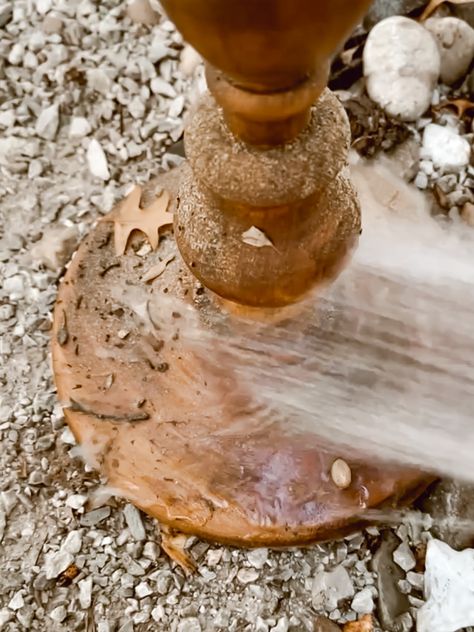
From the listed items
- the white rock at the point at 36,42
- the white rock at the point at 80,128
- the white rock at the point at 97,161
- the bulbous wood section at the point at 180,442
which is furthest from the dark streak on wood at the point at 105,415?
the white rock at the point at 36,42

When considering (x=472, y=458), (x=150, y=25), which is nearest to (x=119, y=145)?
(x=150, y=25)

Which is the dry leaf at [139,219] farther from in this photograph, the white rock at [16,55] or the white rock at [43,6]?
the white rock at [43,6]

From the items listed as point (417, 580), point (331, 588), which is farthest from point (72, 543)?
point (417, 580)

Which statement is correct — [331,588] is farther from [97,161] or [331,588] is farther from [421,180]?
[97,161]

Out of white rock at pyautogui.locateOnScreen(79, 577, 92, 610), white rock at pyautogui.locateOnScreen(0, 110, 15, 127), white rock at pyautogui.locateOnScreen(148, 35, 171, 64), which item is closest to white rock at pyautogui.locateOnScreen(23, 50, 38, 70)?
white rock at pyautogui.locateOnScreen(0, 110, 15, 127)

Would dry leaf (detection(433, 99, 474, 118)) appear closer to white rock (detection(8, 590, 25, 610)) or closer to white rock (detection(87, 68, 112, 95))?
white rock (detection(87, 68, 112, 95))

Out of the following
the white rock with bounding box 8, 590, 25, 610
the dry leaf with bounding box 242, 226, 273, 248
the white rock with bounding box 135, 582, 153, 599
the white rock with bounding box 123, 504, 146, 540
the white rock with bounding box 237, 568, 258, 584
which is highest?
the dry leaf with bounding box 242, 226, 273, 248
